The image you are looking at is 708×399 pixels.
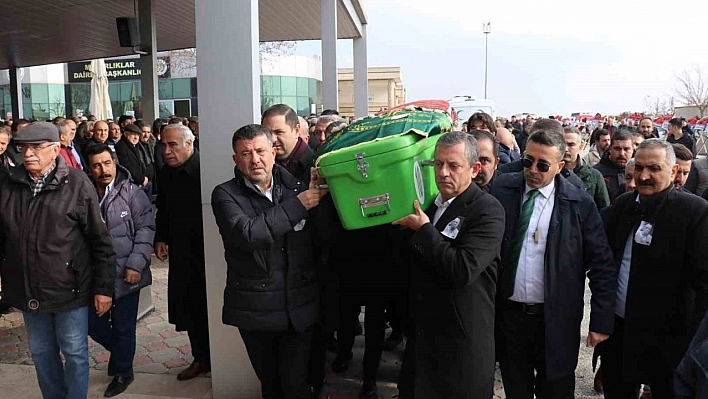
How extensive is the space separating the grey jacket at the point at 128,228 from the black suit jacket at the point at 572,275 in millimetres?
2740

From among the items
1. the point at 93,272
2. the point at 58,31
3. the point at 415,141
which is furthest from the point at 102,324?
the point at 58,31

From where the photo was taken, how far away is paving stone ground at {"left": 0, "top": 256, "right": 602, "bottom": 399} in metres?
4.25

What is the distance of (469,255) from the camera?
2594 mm

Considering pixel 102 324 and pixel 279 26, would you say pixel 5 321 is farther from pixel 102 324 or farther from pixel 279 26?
pixel 279 26

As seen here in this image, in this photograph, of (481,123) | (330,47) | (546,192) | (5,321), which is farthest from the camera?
(330,47)

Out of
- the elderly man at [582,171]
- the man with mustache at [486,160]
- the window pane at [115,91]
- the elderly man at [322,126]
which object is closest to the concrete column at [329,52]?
the elderly man at [322,126]

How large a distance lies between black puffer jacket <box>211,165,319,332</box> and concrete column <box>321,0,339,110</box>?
686 centimetres

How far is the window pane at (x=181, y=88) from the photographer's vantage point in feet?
130

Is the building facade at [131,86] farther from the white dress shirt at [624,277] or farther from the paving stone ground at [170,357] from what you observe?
the white dress shirt at [624,277]

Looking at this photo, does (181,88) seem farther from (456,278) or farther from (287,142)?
(456,278)

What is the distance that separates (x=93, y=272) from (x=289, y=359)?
1.35 metres

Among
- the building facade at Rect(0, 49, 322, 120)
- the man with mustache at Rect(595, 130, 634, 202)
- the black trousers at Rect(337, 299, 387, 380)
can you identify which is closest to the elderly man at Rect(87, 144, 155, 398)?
the black trousers at Rect(337, 299, 387, 380)

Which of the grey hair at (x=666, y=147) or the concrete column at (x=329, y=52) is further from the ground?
the concrete column at (x=329, y=52)

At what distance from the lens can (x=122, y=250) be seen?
394 cm
